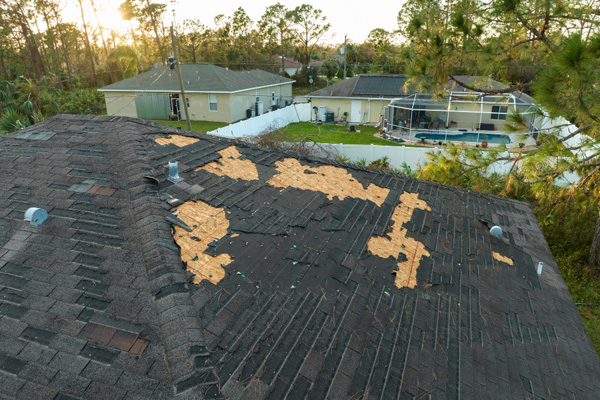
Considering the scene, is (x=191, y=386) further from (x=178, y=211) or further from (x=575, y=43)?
(x=575, y=43)

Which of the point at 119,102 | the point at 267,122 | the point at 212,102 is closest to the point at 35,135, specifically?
the point at 267,122

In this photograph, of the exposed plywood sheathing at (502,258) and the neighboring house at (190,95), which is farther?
the neighboring house at (190,95)

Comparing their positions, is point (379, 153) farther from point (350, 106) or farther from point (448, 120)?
point (350, 106)

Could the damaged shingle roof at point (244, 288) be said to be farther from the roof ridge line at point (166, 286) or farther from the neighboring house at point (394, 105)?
the neighboring house at point (394, 105)

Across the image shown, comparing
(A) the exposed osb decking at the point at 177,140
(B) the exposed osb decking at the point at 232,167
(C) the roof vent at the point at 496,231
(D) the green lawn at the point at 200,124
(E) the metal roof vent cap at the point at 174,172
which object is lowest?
(D) the green lawn at the point at 200,124

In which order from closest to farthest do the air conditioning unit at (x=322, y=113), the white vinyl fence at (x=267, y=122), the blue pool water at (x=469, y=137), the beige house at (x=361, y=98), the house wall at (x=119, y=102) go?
the white vinyl fence at (x=267, y=122)
the blue pool water at (x=469, y=137)
the beige house at (x=361, y=98)
the house wall at (x=119, y=102)
the air conditioning unit at (x=322, y=113)

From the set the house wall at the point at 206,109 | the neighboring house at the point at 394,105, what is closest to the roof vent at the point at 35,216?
the neighboring house at the point at 394,105

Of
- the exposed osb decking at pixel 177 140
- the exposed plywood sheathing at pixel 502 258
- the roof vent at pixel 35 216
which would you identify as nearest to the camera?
the roof vent at pixel 35 216
